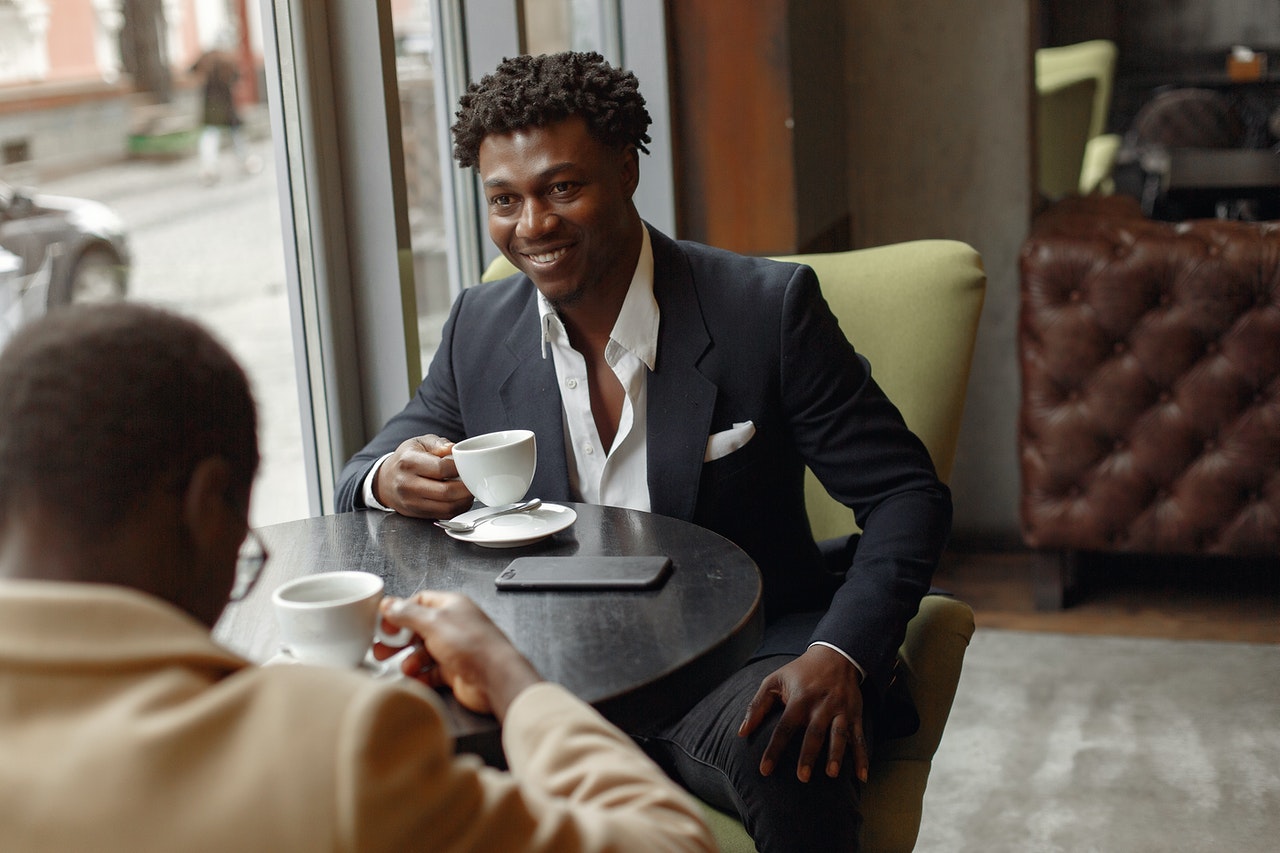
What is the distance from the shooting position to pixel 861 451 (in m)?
1.71

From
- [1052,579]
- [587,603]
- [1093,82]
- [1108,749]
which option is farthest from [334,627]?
[1093,82]

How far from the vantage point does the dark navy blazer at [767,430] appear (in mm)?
1709

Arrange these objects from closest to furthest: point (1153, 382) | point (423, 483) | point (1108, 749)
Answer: point (423, 483)
point (1108, 749)
point (1153, 382)

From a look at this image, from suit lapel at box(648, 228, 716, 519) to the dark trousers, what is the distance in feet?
1.02

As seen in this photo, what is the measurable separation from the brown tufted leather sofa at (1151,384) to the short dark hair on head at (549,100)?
1756mm

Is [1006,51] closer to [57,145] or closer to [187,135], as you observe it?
[187,135]

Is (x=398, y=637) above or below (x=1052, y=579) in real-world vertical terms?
above

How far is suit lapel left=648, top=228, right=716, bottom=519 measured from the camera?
5.64 ft

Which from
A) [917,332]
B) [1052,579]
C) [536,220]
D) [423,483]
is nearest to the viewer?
[423,483]

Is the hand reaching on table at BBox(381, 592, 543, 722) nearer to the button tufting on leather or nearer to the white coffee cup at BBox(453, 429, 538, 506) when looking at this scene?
the white coffee cup at BBox(453, 429, 538, 506)

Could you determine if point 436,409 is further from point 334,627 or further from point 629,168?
point 334,627

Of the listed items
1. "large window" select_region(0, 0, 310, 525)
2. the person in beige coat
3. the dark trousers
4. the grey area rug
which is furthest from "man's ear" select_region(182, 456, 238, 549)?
the grey area rug

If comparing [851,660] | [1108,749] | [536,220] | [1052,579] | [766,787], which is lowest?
[1108,749]

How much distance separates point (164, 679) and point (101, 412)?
15 cm
